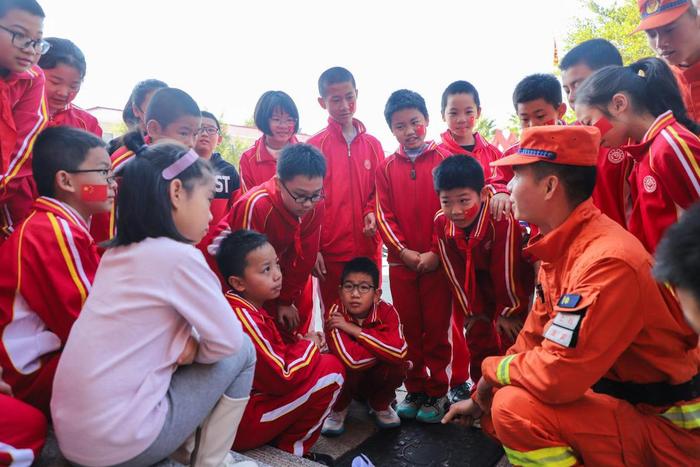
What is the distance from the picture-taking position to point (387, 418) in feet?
9.52

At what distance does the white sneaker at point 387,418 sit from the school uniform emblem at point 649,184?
181 cm

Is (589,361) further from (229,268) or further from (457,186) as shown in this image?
(229,268)

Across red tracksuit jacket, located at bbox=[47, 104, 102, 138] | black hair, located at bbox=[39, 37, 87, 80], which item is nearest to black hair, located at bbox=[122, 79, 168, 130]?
red tracksuit jacket, located at bbox=[47, 104, 102, 138]

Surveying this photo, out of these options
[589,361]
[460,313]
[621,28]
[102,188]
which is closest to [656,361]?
[589,361]

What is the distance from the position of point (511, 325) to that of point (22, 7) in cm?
302

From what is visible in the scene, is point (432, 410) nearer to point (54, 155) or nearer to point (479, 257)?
point (479, 257)

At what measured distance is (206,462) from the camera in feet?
5.91

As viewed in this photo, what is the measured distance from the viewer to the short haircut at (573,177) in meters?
1.96

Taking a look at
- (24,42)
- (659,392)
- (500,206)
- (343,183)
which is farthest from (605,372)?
(24,42)

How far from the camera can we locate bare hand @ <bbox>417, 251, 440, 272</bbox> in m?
Answer: 3.15

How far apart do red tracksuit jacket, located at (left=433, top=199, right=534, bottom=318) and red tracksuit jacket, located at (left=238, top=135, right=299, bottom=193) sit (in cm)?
154

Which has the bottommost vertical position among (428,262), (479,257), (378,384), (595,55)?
(378,384)

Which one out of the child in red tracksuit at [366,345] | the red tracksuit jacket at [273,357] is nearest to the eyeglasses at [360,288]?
the child in red tracksuit at [366,345]

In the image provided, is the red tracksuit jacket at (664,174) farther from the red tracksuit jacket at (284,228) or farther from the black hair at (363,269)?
the red tracksuit jacket at (284,228)
